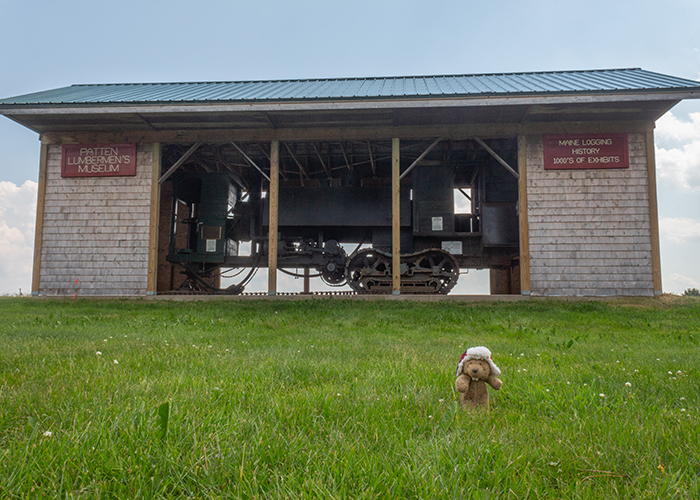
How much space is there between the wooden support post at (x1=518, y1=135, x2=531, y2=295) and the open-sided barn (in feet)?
0.12

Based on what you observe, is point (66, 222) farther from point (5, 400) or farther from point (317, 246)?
point (5, 400)

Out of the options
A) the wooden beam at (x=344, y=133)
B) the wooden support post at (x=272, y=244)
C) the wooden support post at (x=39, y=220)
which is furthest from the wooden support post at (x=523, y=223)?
the wooden support post at (x=39, y=220)

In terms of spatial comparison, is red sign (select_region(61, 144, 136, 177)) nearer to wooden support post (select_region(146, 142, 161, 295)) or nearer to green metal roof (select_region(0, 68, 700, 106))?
wooden support post (select_region(146, 142, 161, 295))

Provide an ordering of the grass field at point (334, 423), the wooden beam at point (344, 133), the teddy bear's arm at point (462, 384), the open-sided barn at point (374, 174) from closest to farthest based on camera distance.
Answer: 1. the grass field at point (334, 423)
2. the teddy bear's arm at point (462, 384)
3. the open-sided barn at point (374, 174)
4. the wooden beam at point (344, 133)

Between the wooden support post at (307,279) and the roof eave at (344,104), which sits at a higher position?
the roof eave at (344,104)

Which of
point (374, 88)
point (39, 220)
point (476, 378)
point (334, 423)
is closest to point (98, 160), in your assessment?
point (39, 220)

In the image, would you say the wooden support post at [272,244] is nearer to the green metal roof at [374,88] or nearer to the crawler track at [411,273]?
the green metal roof at [374,88]

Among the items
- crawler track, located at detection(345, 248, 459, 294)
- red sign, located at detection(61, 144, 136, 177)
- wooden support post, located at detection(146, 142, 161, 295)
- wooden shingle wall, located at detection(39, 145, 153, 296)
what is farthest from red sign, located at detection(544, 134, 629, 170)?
red sign, located at detection(61, 144, 136, 177)

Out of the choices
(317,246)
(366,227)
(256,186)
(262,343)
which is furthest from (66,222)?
(262,343)

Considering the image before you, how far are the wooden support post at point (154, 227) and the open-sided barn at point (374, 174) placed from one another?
37mm

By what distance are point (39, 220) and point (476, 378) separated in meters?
13.9

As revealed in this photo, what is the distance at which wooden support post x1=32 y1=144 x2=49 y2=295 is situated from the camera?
12719mm

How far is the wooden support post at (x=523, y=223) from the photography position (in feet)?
38.3

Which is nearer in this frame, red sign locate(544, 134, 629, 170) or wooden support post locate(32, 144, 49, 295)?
red sign locate(544, 134, 629, 170)
